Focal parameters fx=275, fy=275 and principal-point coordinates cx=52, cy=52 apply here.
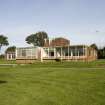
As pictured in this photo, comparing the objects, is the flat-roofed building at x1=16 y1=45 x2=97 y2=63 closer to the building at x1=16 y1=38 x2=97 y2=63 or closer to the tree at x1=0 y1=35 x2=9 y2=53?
the building at x1=16 y1=38 x2=97 y2=63

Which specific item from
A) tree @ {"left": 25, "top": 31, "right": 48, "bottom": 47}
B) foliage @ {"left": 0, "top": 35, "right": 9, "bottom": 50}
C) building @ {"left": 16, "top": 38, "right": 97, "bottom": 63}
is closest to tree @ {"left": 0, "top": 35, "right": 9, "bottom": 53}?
foliage @ {"left": 0, "top": 35, "right": 9, "bottom": 50}

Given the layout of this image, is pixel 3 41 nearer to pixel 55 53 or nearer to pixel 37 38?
pixel 37 38

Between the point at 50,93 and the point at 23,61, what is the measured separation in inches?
1819

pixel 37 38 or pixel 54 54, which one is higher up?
pixel 37 38

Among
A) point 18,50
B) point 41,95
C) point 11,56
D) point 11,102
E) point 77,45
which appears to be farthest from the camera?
point 11,56

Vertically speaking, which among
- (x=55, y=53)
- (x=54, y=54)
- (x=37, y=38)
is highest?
(x=37, y=38)

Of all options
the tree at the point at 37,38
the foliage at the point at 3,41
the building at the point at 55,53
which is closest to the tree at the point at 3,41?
the foliage at the point at 3,41

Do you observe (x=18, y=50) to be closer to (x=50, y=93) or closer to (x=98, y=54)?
(x=98, y=54)

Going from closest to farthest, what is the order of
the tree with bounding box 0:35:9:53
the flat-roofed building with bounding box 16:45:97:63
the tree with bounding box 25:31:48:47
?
the flat-roofed building with bounding box 16:45:97:63 < the tree with bounding box 0:35:9:53 < the tree with bounding box 25:31:48:47

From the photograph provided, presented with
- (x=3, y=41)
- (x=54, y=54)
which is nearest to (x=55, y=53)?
(x=54, y=54)

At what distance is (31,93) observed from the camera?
12.8m

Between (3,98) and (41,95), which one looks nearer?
(3,98)

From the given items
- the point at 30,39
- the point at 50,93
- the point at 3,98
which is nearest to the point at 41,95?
the point at 50,93

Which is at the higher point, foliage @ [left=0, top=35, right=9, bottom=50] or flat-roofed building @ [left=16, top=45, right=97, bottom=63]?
foliage @ [left=0, top=35, right=9, bottom=50]
